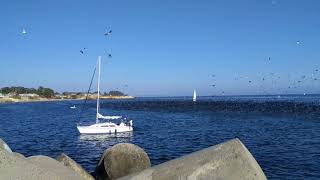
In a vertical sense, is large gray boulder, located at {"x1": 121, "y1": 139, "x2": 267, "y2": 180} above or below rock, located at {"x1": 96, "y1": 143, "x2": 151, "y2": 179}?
above

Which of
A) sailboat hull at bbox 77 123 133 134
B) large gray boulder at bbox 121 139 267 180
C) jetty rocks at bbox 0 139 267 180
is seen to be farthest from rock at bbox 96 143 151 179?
sailboat hull at bbox 77 123 133 134

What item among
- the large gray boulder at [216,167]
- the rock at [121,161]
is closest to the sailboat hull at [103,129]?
the rock at [121,161]

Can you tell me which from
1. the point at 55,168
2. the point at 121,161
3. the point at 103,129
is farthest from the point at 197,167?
the point at 103,129

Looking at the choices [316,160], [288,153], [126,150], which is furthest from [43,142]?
[126,150]

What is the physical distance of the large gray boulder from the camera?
28.4 feet

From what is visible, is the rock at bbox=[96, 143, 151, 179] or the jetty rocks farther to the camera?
the rock at bbox=[96, 143, 151, 179]

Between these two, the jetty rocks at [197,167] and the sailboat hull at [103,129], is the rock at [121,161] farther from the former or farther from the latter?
the sailboat hull at [103,129]

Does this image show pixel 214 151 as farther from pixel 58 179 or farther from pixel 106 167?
pixel 106 167

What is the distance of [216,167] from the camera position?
8.73m

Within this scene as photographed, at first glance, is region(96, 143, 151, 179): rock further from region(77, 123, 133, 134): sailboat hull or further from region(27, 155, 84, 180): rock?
region(77, 123, 133, 134): sailboat hull

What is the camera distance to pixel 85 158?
32.0 metres

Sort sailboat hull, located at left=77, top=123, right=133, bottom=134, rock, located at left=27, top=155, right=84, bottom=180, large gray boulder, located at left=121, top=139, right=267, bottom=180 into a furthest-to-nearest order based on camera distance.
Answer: sailboat hull, located at left=77, top=123, right=133, bottom=134 < rock, located at left=27, top=155, right=84, bottom=180 < large gray boulder, located at left=121, top=139, right=267, bottom=180

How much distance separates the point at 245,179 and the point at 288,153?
23026mm

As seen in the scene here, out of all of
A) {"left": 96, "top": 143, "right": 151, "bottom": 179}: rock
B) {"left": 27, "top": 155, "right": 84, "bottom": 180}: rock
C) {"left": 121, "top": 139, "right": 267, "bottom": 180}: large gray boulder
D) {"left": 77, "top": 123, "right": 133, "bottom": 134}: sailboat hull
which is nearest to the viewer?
{"left": 121, "top": 139, "right": 267, "bottom": 180}: large gray boulder
